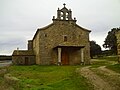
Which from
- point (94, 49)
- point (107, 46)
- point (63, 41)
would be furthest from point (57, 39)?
point (107, 46)

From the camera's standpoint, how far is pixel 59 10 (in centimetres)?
4003

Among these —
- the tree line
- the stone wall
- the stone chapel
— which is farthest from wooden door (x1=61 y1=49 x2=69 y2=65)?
the tree line

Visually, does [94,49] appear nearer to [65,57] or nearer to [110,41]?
[110,41]

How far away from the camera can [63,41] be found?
40.2 metres

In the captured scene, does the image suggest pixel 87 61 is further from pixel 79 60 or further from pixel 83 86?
pixel 83 86

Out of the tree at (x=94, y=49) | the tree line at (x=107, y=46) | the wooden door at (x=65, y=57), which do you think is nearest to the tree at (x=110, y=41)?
the tree line at (x=107, y=46)

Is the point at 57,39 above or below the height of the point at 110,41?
below

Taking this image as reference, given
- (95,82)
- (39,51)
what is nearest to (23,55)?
(39,51)

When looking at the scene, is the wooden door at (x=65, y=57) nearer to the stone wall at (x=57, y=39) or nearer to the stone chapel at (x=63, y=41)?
the stone chapel at (x=63, y=41)

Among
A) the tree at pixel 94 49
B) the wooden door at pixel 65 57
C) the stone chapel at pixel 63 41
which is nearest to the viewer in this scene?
the stone chapel at pixel 63 41

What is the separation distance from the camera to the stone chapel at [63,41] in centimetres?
3919

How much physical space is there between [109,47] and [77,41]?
31.9m

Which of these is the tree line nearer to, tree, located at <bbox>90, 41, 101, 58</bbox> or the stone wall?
tree, located at <bbox>90, 41, 101, 58</bbox>

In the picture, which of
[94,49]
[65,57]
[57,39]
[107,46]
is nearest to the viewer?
[57,39]
